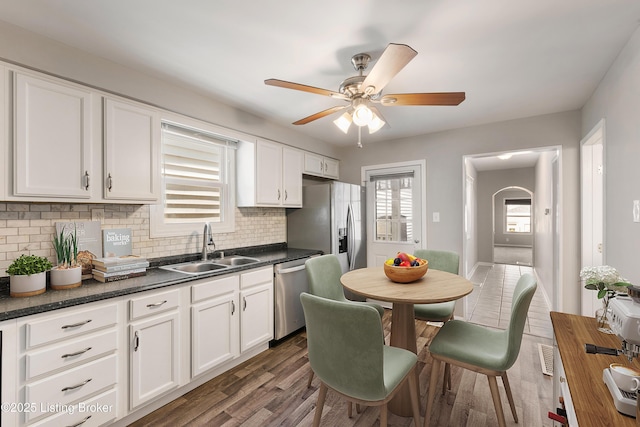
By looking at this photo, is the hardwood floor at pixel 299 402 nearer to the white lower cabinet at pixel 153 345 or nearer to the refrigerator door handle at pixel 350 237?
the white lower cabinet at pixel 153 345

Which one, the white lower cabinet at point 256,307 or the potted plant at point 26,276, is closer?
the potted plant at point 26,276

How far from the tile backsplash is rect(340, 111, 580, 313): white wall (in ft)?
6.56

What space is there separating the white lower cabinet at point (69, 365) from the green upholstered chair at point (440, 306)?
2.18m

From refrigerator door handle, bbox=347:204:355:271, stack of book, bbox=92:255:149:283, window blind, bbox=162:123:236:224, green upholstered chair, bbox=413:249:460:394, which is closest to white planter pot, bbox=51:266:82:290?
stack of book, bbox=92:255:149:283

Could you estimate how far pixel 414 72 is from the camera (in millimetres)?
2156

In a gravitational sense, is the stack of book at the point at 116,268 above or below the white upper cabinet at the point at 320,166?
below

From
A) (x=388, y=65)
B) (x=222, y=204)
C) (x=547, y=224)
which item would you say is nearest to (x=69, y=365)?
(x=222, y=204)

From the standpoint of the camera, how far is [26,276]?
5.26 feet

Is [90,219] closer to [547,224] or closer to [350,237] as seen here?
[350,237]

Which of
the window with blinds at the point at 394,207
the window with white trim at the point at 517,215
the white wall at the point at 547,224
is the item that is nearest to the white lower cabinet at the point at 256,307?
the window with blinds at the point at 394,207

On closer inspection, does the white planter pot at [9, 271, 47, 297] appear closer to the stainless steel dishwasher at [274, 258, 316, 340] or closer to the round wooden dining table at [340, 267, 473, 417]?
the stainless steel dishwasher at [274, 258, 316, 340]

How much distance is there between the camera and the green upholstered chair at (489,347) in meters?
1.58

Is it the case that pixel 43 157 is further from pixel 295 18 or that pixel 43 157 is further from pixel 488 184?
pixel 488 184

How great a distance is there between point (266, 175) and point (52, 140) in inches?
70.9
